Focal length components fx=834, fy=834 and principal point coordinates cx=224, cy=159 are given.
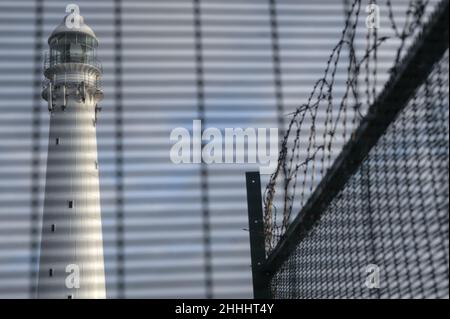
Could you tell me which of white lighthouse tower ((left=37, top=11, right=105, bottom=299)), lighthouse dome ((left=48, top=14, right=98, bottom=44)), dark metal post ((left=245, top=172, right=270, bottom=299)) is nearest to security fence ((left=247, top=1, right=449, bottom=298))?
dark metal post ((left=245, top=172, right=270, bottom=299))

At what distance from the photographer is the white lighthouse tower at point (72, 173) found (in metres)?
7.80

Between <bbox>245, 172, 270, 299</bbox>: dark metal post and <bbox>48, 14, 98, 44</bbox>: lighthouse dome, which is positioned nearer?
<bbox>245, 172, 270, 299</bbox>: dark metal post

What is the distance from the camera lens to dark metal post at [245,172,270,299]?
350 centimetres

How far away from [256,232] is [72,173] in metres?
5.01

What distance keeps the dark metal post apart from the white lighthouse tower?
3848 millimetres

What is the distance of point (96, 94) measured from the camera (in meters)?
8.98

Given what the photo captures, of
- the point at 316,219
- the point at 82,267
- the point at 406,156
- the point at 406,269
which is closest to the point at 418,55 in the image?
the point at 406,156

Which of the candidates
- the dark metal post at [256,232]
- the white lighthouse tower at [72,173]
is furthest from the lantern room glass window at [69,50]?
the dark metal post at [256,232]

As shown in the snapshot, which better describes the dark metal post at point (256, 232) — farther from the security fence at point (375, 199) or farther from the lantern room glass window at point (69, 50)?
the lantern room glass window at point (69, 50)

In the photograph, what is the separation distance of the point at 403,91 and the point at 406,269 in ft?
1.66

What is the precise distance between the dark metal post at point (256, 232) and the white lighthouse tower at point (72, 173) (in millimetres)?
3848

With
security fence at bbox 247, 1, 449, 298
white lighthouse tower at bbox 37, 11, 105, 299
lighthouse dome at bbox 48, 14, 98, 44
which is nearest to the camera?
security fence at bbox 247, 1, 449, 298

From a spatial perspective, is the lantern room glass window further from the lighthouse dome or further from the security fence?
the security fence
